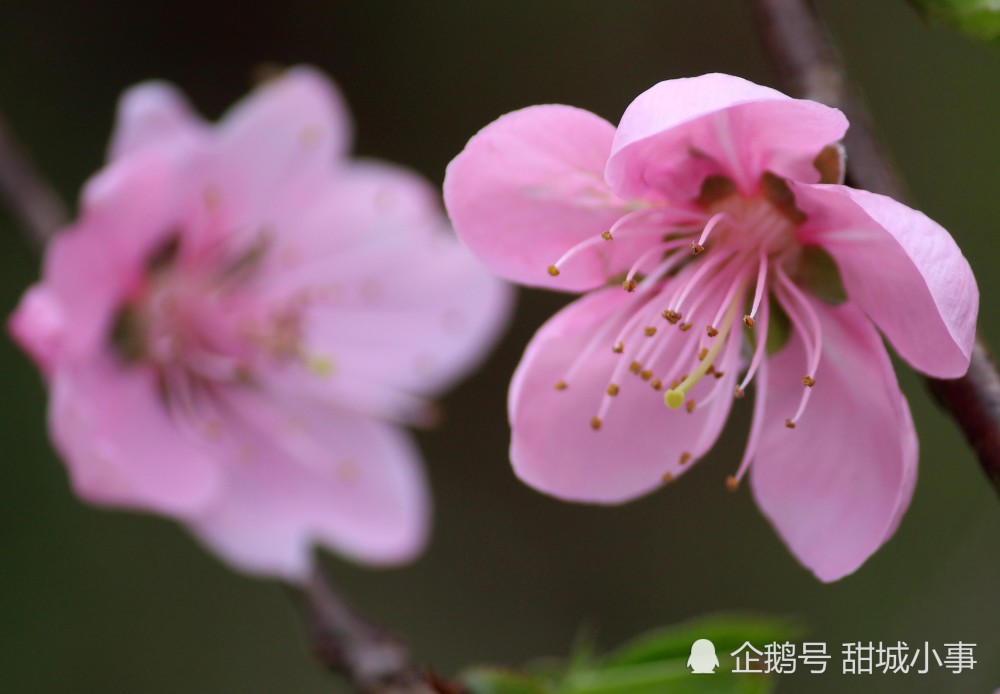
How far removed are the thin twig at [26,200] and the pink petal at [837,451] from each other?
82cm

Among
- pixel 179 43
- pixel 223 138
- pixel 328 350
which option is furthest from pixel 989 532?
pixel 179 43

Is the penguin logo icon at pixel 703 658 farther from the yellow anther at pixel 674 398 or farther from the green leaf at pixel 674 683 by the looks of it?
the yellow anther at pixel 674 398

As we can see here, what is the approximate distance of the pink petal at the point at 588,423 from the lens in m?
0.70

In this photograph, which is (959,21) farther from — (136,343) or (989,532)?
(989,532)

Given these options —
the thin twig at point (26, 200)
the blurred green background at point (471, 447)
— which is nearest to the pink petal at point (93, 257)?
the thin twig at point (26, 200)

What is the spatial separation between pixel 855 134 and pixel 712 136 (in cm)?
9

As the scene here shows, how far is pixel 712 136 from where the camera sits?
Result: 683 millimetres

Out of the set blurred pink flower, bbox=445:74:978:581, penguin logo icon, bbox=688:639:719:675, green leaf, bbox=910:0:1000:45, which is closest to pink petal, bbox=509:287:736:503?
blurred pink flower, bbox=445:74:978:581

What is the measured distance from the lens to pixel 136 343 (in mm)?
1234

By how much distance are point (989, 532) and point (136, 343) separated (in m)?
1.46

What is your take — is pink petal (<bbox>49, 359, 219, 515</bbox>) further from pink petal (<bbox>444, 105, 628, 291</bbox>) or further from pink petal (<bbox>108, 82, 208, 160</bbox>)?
pink petal (<bbox>444, 105, 628, 291</bbox>)

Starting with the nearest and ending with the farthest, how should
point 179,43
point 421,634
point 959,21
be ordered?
point 959,21
point 421,634
point 179,43

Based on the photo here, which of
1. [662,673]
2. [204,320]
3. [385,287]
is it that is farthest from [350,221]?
[662,673]

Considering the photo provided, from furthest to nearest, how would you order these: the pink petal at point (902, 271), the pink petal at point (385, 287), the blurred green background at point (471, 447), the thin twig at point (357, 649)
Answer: the blurred green background at point (471, 447)
the pink petal at point (385, 287)
the thin twig at point (357, 649)
the pink petal at point (902, 271)
